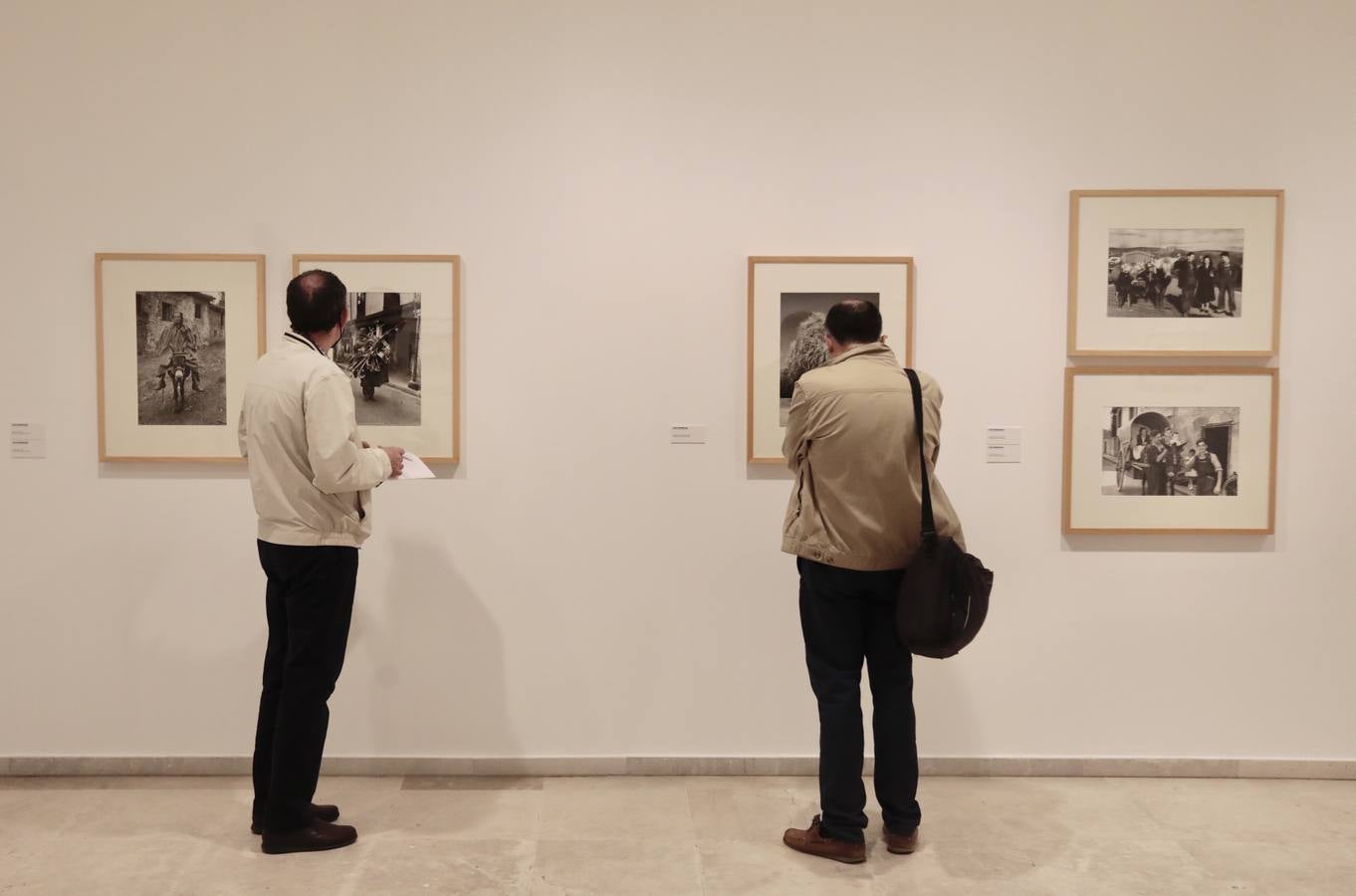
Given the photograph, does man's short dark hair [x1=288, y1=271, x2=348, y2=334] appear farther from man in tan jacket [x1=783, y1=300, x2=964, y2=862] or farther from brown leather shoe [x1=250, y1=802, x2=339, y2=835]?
brown leather shoe [x1=250, y1=802, x2=339, y2=835]

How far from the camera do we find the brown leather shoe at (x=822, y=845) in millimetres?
3428

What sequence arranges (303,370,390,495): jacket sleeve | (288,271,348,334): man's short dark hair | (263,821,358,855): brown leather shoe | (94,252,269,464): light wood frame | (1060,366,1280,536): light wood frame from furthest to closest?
(1060,366,1280,536): light wood frame, (94,252,269,464): light wood frame, (263,821,358,855): brown leather shoe, (288,271,348,334): man's short dark hair, (303,370,390,495): jacket sleeve

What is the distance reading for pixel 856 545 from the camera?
3295 millimetres

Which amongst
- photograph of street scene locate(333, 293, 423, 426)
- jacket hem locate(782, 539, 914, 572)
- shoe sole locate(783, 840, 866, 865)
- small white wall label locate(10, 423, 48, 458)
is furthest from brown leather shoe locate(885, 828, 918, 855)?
small white wall label locate(10, 423, 48, 458)

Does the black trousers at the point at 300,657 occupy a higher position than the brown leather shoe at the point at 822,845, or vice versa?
the black trousers at the point at 300,657

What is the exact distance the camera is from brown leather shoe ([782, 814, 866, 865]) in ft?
11.2

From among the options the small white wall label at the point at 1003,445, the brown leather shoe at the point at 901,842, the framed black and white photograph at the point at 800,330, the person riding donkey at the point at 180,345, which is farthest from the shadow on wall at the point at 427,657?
the small white wall label at the point at 1003,445

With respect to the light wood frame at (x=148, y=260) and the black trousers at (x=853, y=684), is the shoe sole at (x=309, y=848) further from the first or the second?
the black trousers at (x=853, y=684)

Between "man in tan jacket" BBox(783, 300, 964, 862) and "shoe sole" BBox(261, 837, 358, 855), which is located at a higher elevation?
"man in tan jacket" BBox(783, 300, 964, 862)

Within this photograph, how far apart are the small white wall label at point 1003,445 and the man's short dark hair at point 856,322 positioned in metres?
1.06

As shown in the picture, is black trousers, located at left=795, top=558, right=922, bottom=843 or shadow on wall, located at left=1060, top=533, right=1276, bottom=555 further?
shadow on wall, located at left=1060, top=533, right=1276, bottom=555

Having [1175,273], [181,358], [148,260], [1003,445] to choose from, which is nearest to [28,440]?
[181,358]

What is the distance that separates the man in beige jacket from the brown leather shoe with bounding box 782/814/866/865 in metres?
1.58

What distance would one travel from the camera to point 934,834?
12.0 feet
